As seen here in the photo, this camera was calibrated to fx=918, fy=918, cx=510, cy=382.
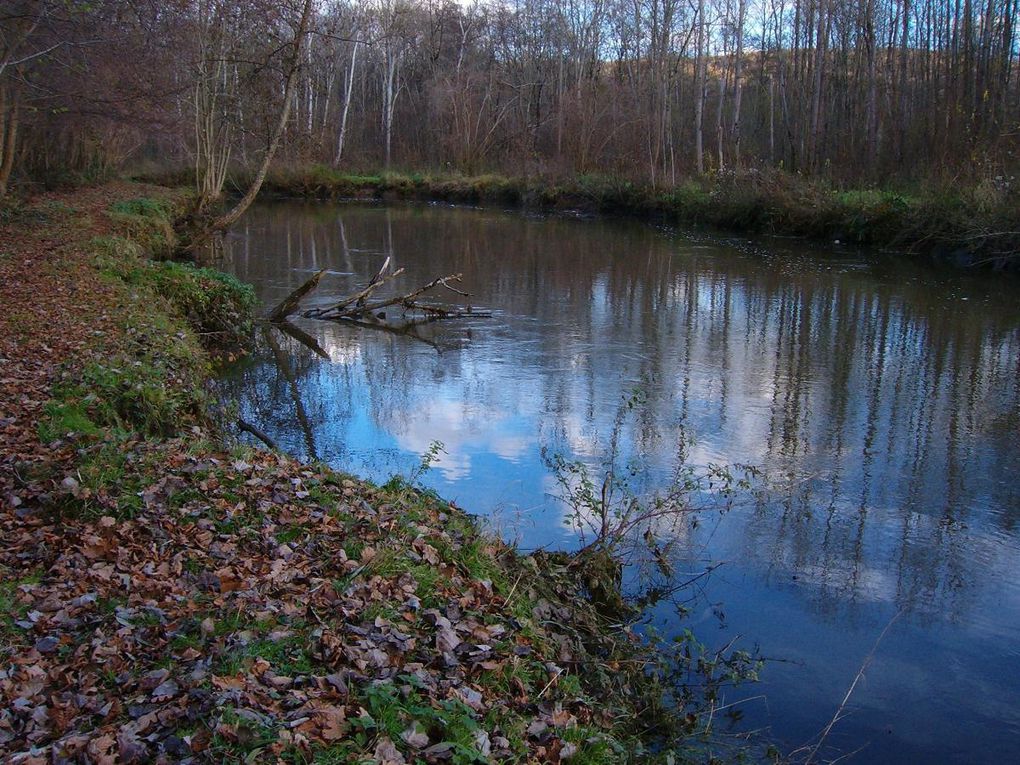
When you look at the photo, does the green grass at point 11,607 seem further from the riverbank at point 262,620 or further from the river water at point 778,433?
the river water at point 778,433

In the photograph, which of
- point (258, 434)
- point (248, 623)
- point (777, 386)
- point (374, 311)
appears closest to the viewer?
point (248, 623)

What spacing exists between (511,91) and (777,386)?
43348 mm

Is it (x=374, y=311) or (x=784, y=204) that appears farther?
(x=784, y=204)

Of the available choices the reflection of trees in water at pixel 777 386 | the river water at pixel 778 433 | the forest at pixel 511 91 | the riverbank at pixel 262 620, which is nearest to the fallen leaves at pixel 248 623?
Answer: the riverbank at pixel 262 620

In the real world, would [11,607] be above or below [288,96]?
below

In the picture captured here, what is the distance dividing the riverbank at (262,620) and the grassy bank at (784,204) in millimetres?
20309

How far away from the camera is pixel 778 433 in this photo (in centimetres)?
1045

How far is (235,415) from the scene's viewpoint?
10000 millimetres

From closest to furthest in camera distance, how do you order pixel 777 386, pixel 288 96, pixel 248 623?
pixel 248 623
pixel 777 386
pixel 288 96

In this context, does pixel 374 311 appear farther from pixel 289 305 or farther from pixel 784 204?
pixel 784 204

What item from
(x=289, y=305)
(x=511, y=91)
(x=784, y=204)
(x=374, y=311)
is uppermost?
(x=511, y=91)

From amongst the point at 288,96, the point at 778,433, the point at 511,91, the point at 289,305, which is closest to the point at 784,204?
the point at 288,96

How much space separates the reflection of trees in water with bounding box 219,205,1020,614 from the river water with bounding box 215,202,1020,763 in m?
0.04

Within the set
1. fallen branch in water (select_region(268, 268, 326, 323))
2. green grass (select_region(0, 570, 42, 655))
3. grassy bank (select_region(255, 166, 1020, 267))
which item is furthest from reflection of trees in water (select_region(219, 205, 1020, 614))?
green grass (select_region(0, 570, 42, 655))
